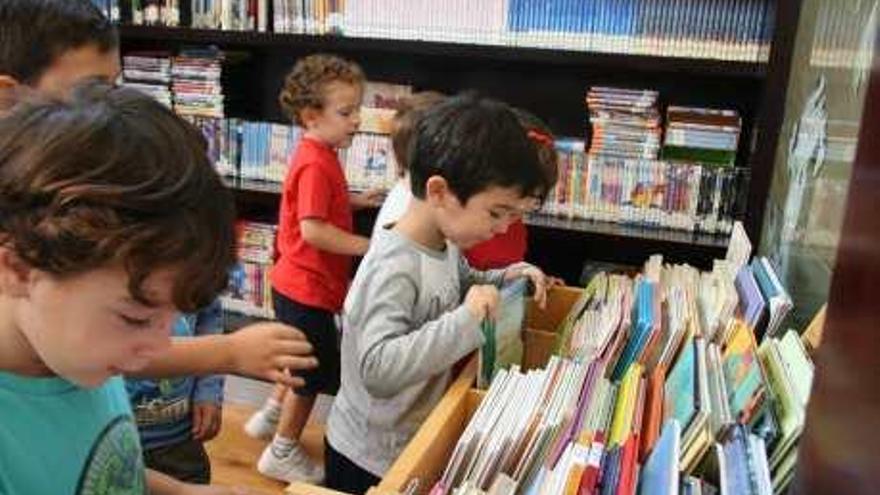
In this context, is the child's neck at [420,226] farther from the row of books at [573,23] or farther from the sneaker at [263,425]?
the sneaker at [263,425]


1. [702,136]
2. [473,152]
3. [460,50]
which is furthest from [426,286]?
[702,136]

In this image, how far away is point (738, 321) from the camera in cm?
112

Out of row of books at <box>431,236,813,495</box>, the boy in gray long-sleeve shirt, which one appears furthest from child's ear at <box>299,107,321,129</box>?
row of books at <box>431,236,813,495</box>

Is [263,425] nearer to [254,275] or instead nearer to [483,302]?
[254,275]

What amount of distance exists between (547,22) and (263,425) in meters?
1.43

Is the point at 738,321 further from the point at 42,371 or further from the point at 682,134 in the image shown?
the point at 682,134

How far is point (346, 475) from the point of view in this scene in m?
1.35

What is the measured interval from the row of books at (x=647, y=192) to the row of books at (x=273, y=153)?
0.53 metres

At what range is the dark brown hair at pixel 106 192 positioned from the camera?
60 cm

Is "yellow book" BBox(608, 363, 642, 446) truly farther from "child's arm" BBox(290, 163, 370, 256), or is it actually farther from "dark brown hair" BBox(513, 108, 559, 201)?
"child's arm" BBox(290, 163, 370, 256)

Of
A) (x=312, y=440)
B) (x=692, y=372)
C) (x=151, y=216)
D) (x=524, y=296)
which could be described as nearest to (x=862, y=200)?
(x=151, y=216)

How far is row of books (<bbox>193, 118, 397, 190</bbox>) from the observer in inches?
96.3

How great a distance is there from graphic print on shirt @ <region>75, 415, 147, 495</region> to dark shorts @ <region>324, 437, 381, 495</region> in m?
0.51

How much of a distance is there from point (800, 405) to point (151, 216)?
66cm
